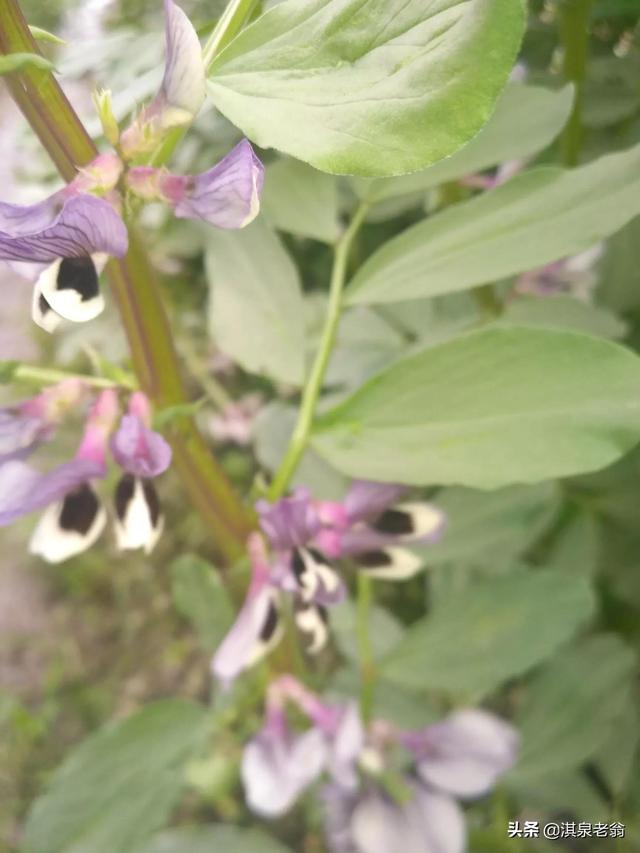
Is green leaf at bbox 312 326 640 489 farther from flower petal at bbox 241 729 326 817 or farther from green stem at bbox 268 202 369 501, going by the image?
flower petal at bbox 241 729 326 817

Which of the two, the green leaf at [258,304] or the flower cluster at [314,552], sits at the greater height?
the green leaf at [258,304]

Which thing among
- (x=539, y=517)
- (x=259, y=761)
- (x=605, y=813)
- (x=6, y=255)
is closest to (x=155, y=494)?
(x=6, y=255)

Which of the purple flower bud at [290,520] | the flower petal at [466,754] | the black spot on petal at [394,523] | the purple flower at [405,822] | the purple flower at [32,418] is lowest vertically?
the purple flower at [405,822]

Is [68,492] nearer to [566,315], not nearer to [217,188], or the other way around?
[217,188]

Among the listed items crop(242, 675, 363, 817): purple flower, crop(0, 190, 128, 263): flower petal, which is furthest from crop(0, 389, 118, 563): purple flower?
crop(242, 675, 363, 817): purple flower

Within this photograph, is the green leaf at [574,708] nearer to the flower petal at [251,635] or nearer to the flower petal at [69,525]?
the flower petal at [251,635]

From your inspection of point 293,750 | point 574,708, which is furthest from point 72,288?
point 574,708

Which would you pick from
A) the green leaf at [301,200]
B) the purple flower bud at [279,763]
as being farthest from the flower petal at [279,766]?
the green leaf at [301,200]
